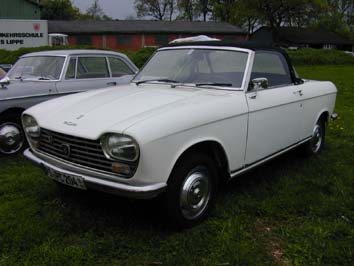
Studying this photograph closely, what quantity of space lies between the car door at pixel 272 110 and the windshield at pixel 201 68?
20 centimetres

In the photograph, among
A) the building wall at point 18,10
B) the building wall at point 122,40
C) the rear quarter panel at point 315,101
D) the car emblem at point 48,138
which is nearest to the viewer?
the car emblem at point 48,138

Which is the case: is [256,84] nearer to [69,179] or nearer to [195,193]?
[195,193]

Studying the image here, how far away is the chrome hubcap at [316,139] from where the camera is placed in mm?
5488

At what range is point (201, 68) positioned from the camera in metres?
4.27

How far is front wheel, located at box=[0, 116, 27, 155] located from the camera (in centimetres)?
546

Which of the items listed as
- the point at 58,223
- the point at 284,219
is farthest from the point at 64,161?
the point at 284,219

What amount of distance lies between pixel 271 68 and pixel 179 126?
2100mm

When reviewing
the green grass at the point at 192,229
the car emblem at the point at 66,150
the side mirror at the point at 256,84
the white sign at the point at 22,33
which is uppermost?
the white sign at the point at 22,33

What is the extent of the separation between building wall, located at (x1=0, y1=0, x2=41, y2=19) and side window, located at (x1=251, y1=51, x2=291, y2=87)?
34.9 meters

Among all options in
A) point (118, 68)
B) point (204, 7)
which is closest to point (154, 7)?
point (204, 7)

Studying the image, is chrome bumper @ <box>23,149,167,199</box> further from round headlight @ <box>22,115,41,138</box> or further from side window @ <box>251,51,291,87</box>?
side window @ <box>251,51,291,87</box>

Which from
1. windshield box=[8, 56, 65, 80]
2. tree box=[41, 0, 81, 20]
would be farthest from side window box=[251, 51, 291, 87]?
tree box=[41, 0, 81, 20]

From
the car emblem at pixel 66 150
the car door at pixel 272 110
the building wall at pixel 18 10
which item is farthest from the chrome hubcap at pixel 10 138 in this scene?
the building wall at pixel 18 10

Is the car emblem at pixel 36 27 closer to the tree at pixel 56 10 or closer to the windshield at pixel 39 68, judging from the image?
the windshield at pixel 39 68
